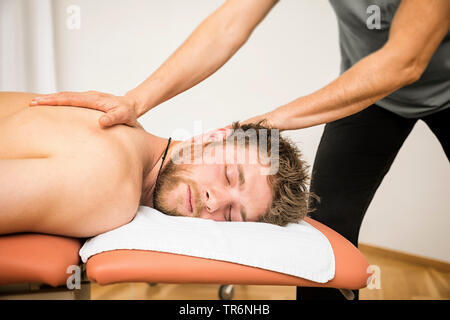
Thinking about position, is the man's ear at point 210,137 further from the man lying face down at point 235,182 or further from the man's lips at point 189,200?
the man's lips at point 189,200

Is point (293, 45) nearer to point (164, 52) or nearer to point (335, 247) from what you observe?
point (164, 52)

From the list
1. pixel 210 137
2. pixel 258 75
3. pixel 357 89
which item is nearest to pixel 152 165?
pixel 210 137

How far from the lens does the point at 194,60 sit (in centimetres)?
128

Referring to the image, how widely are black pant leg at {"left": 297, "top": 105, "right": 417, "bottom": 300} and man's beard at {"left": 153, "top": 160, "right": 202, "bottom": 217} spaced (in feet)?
1.58

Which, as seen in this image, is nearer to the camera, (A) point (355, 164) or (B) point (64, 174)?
(B) point (64, 174)

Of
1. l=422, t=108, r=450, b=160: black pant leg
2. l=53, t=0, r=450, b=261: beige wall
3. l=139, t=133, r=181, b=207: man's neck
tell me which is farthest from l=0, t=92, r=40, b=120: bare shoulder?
l=422, t=108, r=450, b=160: black pant leg

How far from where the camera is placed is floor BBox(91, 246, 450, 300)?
1.97 m

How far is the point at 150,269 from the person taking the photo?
2.53 feet

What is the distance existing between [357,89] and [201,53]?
1.79ft

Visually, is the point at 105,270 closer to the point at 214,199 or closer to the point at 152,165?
the point at 214,199

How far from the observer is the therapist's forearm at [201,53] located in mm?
1218

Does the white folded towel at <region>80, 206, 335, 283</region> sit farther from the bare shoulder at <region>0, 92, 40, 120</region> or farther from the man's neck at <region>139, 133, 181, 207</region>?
the bare shoulder at <region>0, 92, 40, 120</region>
